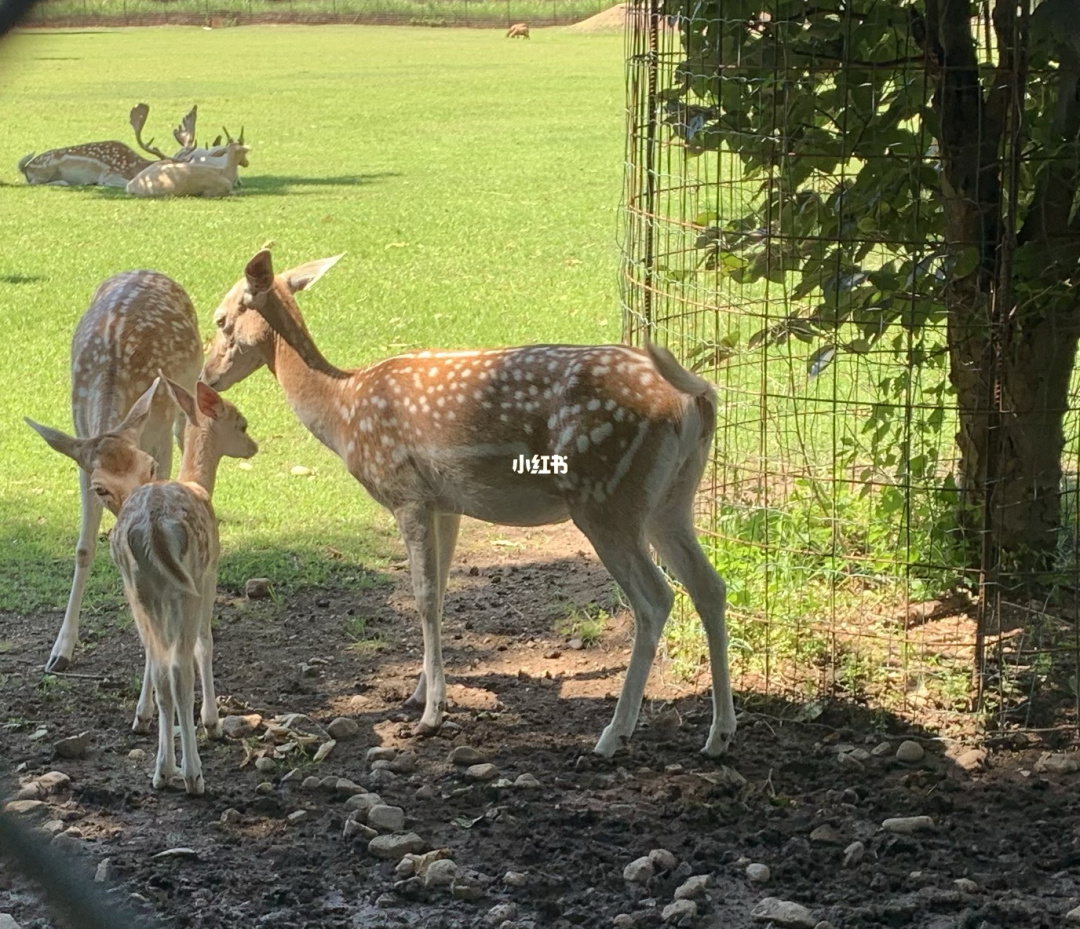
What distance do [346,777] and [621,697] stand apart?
0.87m

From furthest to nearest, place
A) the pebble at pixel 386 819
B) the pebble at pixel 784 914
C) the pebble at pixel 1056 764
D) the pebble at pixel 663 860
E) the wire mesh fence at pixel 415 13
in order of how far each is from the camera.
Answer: the wire mesh fence at pixel 415 13 < the pebble at pixel 1056 764 < the pebble at pixel 386 819 < the pebble at pixel 663 860 < the pebble at pixel 784 914

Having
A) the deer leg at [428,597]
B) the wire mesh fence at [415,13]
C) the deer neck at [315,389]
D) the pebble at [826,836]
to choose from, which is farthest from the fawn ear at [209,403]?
the wire mesh fence at [415,13]

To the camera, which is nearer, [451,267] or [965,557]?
[965,557]

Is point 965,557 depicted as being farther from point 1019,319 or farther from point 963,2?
point 963,2

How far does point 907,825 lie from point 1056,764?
638mm

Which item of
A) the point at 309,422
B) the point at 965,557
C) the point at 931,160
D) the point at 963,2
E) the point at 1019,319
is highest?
the point at 963,2

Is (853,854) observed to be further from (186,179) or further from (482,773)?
(186,179)

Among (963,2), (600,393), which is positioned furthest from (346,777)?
(963,2)

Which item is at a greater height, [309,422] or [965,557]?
[309,422]

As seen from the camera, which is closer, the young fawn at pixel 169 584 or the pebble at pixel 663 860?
the pebble at pixel 663 860

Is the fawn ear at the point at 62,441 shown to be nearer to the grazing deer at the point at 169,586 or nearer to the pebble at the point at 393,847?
the grazing deer at the point at 169,586

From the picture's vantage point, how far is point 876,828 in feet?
13.8

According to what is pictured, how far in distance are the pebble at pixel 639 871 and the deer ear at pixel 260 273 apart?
2.49 meters

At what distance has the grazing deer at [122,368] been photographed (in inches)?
218
